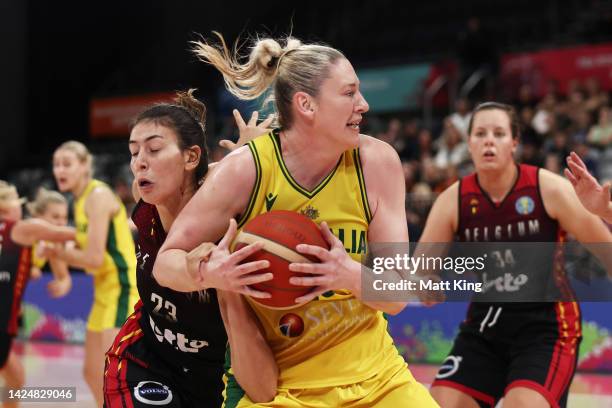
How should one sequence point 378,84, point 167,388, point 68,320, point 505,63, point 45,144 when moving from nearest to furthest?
point 167,388, point 68,320, point 505,63, point 378,84, point 45,144

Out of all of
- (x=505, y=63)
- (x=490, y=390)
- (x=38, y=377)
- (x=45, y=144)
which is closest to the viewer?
(x=490, y=390)

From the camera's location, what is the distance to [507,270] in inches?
169

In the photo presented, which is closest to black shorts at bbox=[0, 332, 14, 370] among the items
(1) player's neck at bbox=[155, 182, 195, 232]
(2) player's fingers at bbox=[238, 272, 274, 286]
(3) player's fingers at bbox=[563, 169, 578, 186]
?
(1) player's neck at bbox=[155, 182, 195, 232]

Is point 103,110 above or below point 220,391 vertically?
above

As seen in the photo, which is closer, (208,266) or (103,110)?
(208,266)

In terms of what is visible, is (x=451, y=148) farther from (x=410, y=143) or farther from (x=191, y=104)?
(x=191, y=104)

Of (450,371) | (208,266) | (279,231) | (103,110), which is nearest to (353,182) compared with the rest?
(279,231)

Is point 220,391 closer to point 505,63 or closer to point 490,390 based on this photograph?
point 490,390

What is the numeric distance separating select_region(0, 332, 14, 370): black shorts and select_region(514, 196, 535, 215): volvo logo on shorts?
11.7 ft

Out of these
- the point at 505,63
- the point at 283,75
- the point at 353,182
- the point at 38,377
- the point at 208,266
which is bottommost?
the point at 38,377

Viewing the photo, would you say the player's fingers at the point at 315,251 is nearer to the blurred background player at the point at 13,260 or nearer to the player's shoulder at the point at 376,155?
the player's shoulder at the point at 376,155

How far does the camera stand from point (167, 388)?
132 inches

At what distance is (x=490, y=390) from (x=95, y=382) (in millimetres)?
2670

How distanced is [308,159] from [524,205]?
69.8 inches
